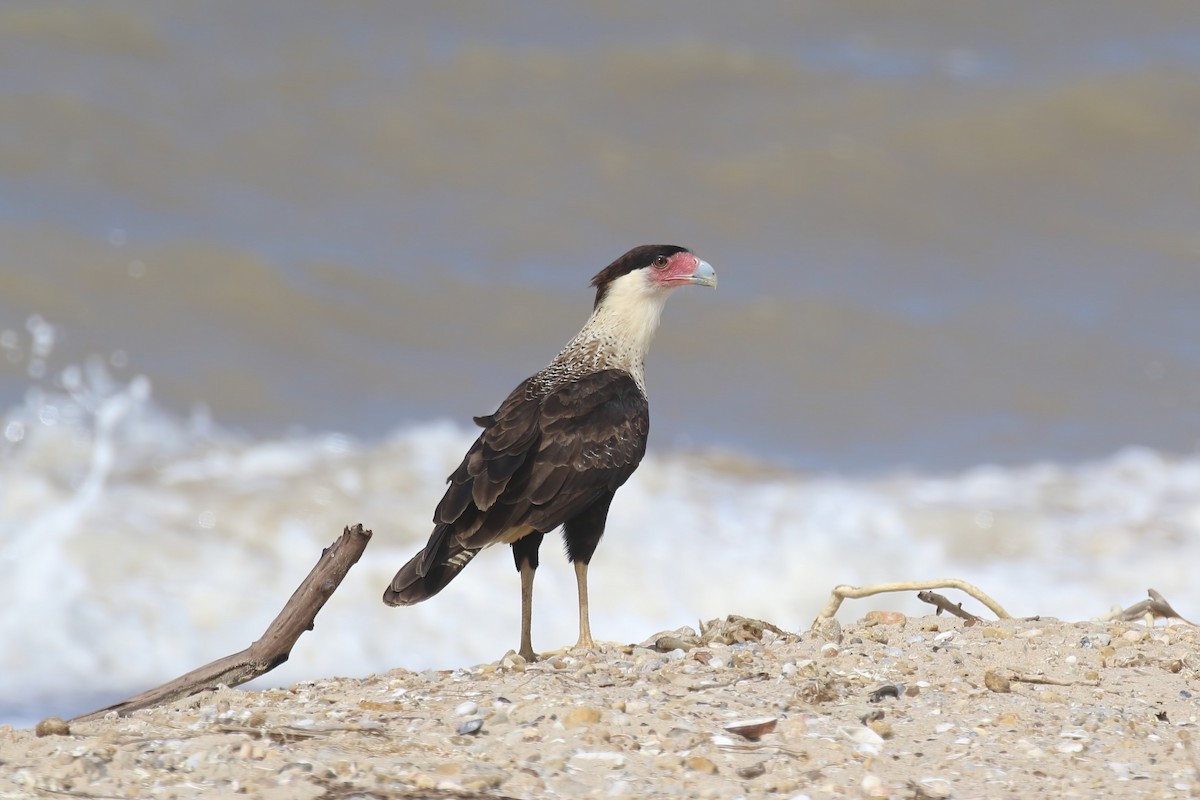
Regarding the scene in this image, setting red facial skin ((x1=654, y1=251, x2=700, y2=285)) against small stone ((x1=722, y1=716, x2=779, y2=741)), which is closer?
small stone ((x1=722, y1=716, x2=779, y2=741))

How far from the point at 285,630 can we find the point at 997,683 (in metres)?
2.13

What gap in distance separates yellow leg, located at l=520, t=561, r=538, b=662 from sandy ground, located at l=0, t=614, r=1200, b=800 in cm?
33

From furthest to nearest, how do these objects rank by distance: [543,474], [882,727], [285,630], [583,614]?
[583,614]
[543,474]
[285,630]
[882,727]

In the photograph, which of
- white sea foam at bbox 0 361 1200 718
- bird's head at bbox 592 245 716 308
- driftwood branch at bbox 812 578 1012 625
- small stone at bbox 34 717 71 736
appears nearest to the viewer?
small stone at bbox 34 717 71 736

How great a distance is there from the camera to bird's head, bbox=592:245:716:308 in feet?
24.2

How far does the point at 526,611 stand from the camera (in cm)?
627

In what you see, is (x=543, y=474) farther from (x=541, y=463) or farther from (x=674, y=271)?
(x=674, y=271)

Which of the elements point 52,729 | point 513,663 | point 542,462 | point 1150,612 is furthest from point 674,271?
point 52,729

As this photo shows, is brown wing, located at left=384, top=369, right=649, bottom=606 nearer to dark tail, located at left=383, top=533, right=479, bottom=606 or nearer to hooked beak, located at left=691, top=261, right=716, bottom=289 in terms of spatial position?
dark tail, located at left=383, top=533, right=479, bottom=606

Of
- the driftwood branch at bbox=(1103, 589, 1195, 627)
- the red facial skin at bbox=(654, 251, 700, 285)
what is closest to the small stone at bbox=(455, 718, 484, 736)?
the driftwood branch at bbox=(1103, 589, 1195, 627)

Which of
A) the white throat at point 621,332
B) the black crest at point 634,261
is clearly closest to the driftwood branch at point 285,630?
the white throat at point 621,332

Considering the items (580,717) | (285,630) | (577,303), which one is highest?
(577,303)

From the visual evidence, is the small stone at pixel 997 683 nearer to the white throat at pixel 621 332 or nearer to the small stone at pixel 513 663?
the small stone at pixel 513 663

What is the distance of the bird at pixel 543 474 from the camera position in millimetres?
6000
